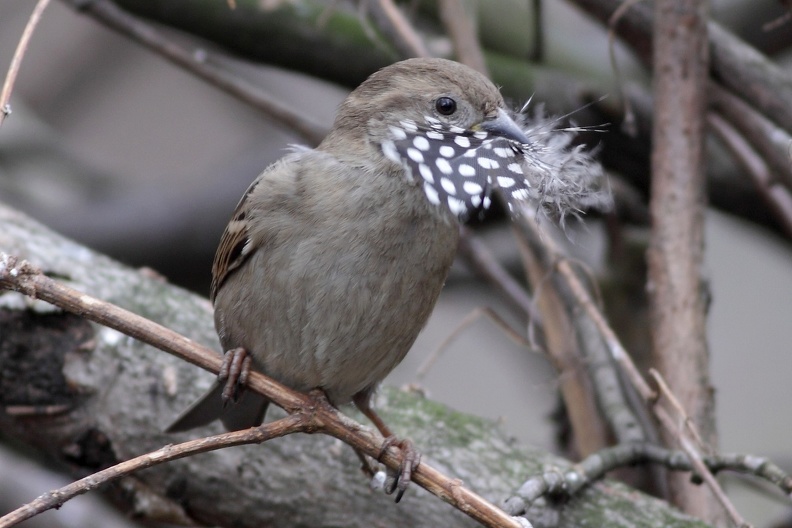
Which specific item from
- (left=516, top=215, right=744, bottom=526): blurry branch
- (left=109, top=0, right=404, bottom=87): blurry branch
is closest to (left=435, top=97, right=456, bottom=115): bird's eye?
(left=516, top=215, right=744, bottom=526): blurry branch

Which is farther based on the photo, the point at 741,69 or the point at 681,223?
the point at 741,69

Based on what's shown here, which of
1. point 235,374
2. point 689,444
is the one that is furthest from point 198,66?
point 689,444

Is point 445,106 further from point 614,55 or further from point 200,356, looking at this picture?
point 614,55

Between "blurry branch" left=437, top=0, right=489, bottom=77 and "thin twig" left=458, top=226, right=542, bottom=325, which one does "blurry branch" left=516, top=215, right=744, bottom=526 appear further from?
"blurry branch" left=437, top=0, right=489, bottom=77

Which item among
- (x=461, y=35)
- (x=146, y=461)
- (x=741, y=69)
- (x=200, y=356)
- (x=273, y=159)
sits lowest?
(x=146, y=461)

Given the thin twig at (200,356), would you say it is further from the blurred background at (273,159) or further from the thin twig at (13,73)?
the blurred background at (273,159)
